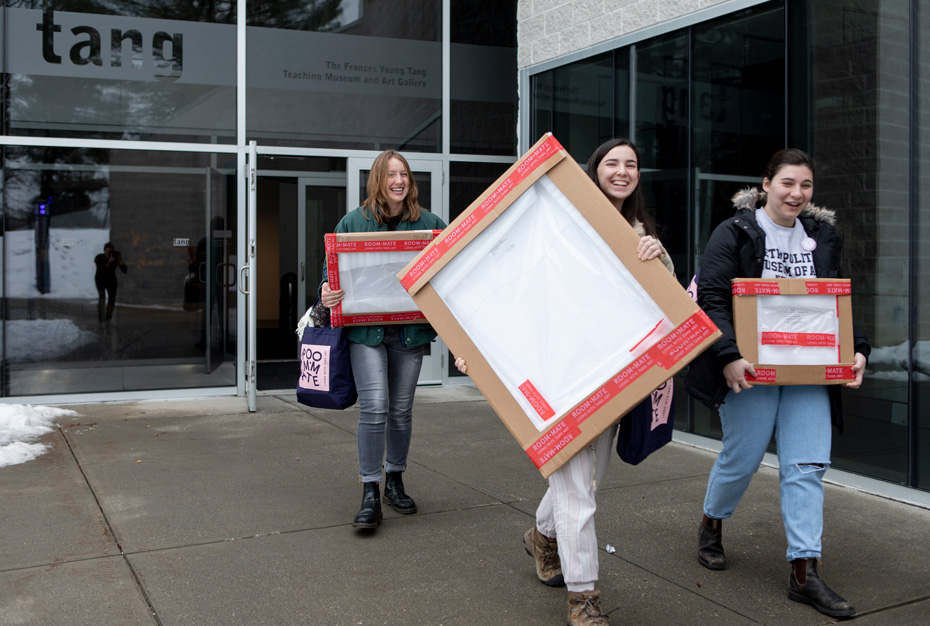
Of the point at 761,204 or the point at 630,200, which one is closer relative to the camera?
the point at 630,200

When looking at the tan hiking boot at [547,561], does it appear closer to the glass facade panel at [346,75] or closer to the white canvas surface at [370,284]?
the white canvas surface at [370,284]

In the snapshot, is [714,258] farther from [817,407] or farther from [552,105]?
[552,105]

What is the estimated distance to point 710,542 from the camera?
3818 mm

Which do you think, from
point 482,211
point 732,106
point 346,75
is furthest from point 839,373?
point 346,75

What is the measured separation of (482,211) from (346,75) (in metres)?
6.15

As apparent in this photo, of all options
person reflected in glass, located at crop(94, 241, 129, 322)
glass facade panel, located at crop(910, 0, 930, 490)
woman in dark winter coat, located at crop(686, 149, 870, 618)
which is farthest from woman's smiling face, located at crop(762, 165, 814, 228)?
person reflected in glass, located at crop(94, 241, 129, 322)

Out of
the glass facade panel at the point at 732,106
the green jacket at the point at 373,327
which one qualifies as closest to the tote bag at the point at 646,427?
the green jacket at the point at 373,327

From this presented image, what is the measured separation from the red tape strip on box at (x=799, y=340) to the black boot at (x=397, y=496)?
206 cm

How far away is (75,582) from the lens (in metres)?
3.55

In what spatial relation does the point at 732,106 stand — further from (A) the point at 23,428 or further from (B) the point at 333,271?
(A) the point at 23,428

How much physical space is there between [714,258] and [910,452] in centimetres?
232

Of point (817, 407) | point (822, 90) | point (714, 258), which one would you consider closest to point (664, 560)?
point (817, 407)

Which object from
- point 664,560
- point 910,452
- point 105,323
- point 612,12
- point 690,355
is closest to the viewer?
point 690,355

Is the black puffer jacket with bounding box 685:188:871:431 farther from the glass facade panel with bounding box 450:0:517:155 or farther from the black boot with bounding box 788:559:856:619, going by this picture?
the glass facade panel with bounding box 450:0:517:155
